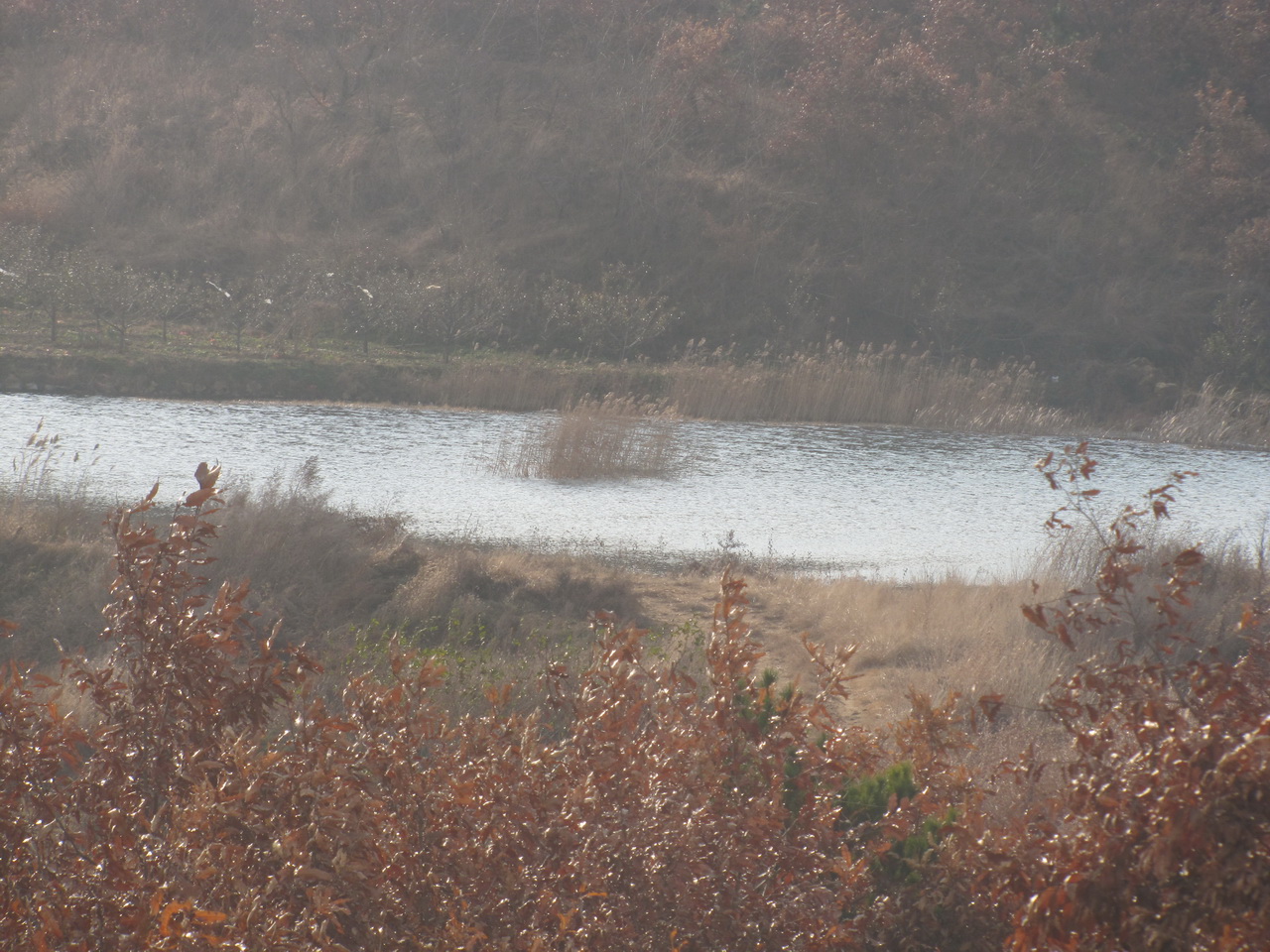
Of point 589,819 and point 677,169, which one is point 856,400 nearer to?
point 677,169

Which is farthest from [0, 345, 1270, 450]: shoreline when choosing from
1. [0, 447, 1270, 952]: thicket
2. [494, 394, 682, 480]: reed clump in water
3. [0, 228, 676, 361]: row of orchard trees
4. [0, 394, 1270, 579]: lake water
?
[0, 447, 1270, 952]: thicket

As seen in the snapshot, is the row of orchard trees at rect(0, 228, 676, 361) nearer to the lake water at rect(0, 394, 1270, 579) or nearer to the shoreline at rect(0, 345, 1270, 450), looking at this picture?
the shoreline at rect(0, 345, 1270, 450)

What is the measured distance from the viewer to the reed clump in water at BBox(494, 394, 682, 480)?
1895 cm

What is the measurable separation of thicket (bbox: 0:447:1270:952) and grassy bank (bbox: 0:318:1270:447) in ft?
69.3

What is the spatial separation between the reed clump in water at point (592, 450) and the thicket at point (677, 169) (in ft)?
37.2

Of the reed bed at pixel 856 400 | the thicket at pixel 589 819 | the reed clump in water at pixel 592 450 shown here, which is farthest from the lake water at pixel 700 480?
the thicket at pixel 589 819

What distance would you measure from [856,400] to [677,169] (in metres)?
14.8

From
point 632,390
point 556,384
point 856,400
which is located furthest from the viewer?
point 632,390

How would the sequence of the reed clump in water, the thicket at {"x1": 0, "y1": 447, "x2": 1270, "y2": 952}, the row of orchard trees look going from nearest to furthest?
the thicket at {"x1": 0, "y1": 447, "x2": 1270, "y2": 952}
the reed clump in water
the row of orchard trees

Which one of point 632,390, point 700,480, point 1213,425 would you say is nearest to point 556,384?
point 632,390

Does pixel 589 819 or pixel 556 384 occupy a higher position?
pixel 589 819

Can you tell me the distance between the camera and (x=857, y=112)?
3747 centimetres

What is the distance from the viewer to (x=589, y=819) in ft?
9.84

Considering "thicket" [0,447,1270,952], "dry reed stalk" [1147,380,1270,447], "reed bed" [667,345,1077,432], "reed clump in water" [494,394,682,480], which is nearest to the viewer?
"thicket" [0,447,1270,952]
